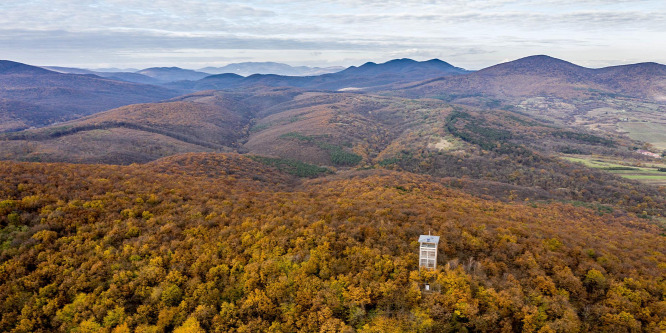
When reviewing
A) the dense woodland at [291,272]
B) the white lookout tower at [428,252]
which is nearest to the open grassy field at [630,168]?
the dense woodland at [291,272]

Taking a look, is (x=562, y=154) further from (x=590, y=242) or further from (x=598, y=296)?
(x=598, y=296)

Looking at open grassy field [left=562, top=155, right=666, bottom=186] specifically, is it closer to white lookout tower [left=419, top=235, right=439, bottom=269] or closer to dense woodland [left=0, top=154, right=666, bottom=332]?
dense woodland [left=0, top=154, right=666, bottom=332]

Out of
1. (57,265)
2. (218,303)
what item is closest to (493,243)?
(218,303)

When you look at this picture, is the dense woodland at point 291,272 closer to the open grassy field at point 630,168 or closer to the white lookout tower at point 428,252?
the white lookout tower at point 428,252

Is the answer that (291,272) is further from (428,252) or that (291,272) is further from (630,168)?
(630,168)

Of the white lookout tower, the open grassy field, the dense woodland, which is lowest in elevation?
the open grassy field

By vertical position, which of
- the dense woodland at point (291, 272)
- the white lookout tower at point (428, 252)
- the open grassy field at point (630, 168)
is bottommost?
the open grassy field at point (630, 168)

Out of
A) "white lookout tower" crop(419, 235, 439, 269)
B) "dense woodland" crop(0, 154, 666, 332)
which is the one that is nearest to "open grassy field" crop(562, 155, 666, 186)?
"dense woodland" crop(0, 154, 666, 332)
